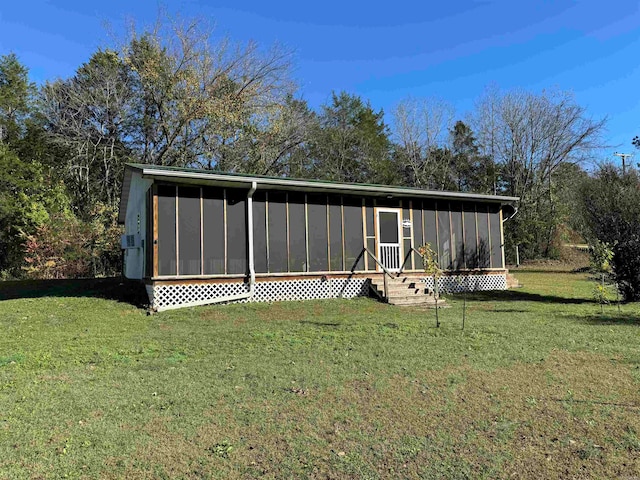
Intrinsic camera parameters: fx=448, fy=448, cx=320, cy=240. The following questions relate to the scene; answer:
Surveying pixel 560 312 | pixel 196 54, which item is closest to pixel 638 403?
pixel 560 312

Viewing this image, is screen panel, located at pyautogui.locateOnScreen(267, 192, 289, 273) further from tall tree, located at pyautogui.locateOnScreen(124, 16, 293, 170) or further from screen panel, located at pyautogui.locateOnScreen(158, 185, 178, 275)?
tall tree, located at pyautogui.locateOnScreen(124, 16, 293, 170)

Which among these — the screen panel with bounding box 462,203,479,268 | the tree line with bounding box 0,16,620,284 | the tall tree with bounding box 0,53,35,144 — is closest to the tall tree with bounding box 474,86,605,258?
the tree line with bounding box 0,16,620,284

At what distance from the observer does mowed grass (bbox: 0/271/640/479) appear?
2873 mm

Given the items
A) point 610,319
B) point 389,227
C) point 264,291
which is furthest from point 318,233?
point 610,319

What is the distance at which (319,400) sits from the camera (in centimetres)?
400

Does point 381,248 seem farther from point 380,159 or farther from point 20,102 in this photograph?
point 20,102

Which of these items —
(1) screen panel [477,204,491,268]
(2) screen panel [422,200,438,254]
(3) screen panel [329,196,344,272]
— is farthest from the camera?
(1) screen panel [477,204,491,268]

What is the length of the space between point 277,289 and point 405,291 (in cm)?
333

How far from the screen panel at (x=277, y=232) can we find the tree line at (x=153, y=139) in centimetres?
1091

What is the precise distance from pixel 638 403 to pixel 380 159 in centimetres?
2686

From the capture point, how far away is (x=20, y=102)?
23781 mm

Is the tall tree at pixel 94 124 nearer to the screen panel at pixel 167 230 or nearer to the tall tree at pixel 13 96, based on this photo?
the tall tree at pixel 13 96

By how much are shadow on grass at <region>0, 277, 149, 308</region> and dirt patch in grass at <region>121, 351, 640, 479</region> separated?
7.14 metres

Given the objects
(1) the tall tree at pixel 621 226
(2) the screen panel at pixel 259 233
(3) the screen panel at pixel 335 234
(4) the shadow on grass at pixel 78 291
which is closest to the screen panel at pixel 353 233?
(3) the screen panel at pixel 335 234
